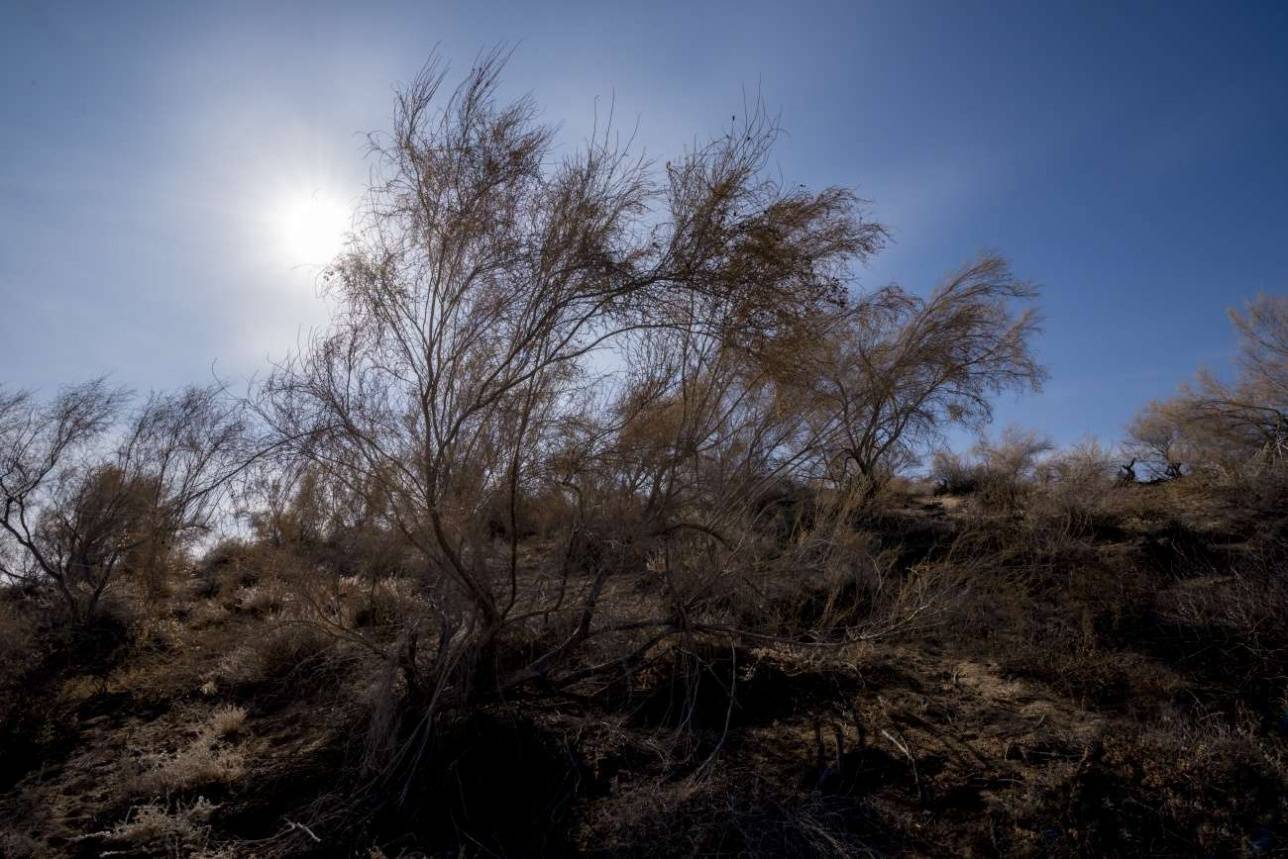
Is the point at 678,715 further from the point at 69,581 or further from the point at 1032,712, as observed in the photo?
the point at 69,581

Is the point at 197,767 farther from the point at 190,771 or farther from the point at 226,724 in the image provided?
the point at 226,724

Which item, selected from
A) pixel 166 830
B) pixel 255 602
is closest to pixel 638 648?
pixel 166 830

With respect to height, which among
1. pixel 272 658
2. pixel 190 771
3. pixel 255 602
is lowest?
pixel 190 771

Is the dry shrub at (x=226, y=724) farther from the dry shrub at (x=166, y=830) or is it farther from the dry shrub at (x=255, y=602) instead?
the dry shrub at (x=255, y=602)

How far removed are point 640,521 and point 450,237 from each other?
2.69 m

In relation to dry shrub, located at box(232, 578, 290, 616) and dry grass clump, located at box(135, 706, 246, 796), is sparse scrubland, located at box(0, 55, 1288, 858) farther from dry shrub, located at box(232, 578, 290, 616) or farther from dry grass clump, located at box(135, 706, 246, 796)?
dry shrub, located at box(232, 578, 290, 616)

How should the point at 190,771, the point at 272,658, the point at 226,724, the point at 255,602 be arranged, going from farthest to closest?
the point at 255,602 → the point at 272,658 → the point at 226,724 → the point at 190,771

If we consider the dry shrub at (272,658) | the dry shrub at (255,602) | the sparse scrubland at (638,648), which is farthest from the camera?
the dry shrub at (255,602)

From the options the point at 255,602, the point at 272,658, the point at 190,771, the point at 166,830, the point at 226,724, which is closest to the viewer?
the point at 166,830

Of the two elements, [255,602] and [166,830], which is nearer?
[166,830]

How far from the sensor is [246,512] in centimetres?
657

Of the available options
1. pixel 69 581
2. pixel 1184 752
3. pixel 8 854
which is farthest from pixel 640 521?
pixel 69 581

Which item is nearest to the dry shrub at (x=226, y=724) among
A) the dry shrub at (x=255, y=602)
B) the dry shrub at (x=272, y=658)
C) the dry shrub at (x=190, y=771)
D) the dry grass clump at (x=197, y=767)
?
the dry grass clump at (x=197, y=767)

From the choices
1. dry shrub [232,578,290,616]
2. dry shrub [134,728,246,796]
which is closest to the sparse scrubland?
dry shrub [134,728,246,796]
